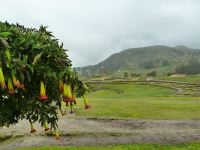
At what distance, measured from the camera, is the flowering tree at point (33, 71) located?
41.1 feet

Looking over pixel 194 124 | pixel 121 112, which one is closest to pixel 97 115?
pixel 121 112

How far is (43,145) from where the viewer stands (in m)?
38.5

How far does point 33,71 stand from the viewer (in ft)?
43.8

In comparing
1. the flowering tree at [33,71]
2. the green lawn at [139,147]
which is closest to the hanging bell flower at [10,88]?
the flowering tree at [33,71]

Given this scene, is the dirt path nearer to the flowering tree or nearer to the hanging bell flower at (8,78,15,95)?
the flowering tree

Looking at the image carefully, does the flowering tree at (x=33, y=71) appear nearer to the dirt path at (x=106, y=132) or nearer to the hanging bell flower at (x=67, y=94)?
the hanging bell flower at (x=67, y=94)

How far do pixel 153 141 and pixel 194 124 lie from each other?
10.2 meters

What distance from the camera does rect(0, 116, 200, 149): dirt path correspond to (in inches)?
1564

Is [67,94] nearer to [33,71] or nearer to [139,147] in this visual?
[33,71]

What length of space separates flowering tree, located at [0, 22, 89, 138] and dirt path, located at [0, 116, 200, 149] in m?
23.9

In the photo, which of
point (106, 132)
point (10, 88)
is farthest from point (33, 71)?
point (106, 132)

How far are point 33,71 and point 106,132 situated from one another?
30176 millimetres

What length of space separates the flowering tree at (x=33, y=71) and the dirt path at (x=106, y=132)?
23.9 metres

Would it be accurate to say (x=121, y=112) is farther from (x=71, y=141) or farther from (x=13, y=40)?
(x=13, y=40)
